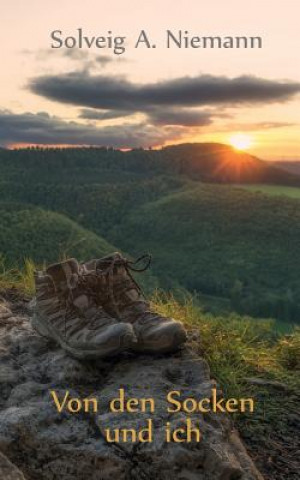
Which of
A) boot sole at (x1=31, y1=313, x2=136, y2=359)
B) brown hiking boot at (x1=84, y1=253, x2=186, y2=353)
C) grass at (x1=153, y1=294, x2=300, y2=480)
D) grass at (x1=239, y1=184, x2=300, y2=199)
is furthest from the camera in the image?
grass at (x1=239, y1=184, x2=300, y2=199)

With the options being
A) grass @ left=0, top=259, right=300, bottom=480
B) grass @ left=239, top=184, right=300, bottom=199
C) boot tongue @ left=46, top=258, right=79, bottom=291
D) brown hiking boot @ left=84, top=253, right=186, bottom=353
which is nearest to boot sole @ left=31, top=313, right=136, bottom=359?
brown hiking boot @ left=84, top=253, right=186, bottom=353

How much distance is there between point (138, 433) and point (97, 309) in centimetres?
101

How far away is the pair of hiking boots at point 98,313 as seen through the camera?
3.38 m

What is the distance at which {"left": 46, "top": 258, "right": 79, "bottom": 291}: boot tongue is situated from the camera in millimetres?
3881

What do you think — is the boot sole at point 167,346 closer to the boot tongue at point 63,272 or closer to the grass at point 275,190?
the boot tongue at point 63,272

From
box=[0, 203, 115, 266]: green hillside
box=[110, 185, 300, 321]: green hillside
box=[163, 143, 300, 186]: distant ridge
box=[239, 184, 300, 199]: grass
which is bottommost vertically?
box=[110, 185, 300, 321]: green hillside

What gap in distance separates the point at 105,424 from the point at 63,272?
1305mm

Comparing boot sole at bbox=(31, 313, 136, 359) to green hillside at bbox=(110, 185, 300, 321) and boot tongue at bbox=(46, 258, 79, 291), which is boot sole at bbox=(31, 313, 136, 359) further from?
green hillside at bbox=(110, 185, 300, 321)

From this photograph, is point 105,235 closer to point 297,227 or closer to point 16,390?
point 297,227

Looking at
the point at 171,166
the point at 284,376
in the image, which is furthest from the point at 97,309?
the point at 171,166

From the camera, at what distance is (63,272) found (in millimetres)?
3916

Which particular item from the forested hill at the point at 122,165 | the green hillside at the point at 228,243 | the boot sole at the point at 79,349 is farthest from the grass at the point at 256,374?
the forested hill at the point at 122,165

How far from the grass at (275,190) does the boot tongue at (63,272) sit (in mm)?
128717

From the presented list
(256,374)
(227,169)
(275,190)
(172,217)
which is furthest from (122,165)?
(256,374)
